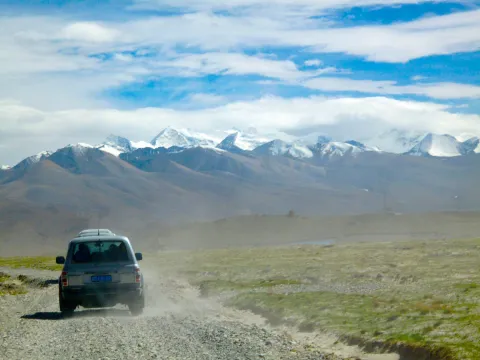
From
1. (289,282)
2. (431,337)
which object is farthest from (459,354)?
(289,282)

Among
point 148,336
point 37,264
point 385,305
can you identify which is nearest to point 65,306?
point 148,336

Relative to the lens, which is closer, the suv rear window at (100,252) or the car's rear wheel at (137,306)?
the suv rear window at (100,252)

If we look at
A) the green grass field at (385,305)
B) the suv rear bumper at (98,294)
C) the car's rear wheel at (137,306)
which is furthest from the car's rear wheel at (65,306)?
the green grass field at (385,305)

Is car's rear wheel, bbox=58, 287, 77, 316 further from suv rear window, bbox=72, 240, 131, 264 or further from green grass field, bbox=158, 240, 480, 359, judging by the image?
green grass field, bbox=158, 240, 480, 359

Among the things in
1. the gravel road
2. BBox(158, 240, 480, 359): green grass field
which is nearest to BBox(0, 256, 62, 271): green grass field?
BBox(158, 240, 480, 359): green grass field

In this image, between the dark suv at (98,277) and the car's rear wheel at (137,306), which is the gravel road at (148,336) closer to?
the car's rear wheel at (137,306)

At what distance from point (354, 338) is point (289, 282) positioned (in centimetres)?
2483

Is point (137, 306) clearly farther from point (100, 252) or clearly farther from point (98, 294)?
point (100, 252)

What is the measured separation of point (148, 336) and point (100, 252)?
20.8 ft

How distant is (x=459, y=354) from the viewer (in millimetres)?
16953

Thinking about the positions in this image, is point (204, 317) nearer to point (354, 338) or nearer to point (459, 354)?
point (354, 338)

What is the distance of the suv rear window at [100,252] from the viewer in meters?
26.3

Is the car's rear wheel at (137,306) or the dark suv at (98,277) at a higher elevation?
the dark suv at (98,277)

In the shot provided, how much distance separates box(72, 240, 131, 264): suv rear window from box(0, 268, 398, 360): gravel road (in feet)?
7.28
